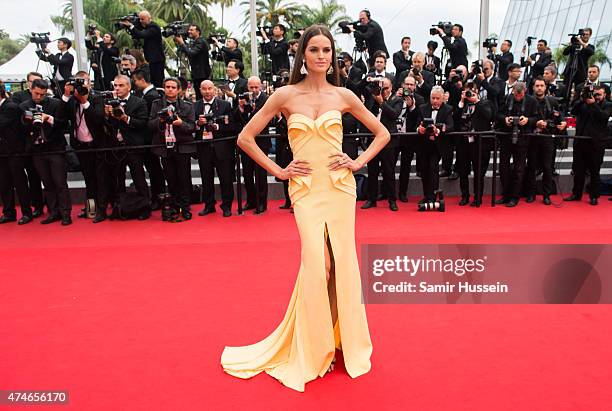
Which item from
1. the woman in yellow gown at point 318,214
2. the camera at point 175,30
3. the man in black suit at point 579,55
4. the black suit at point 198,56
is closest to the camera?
the woman in yellow gown at point 318,214

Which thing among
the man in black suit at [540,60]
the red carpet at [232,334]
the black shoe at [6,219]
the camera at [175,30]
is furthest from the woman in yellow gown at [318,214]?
the man in black suit at [540,60]

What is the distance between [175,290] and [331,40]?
2568 mm

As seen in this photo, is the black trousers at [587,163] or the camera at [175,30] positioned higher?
the camera at [175,30]

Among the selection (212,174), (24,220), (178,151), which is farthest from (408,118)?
(24,220)

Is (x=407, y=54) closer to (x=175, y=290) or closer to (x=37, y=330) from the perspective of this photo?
(x=175, y=290)

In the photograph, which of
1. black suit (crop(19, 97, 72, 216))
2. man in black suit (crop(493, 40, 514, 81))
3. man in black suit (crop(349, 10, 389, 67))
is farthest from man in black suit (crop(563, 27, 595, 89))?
black suit (crop(19, 97, 72, 216))

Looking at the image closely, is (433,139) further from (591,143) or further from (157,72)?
(157,72)

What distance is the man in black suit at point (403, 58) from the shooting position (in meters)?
10.8

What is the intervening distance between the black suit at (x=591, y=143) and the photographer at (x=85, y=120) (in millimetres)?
6438

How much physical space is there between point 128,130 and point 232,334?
4598mm

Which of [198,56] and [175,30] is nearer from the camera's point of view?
[175,30]

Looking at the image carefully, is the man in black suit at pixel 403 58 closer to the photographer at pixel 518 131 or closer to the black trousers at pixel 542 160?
Result: the photographer at pixel 518 131

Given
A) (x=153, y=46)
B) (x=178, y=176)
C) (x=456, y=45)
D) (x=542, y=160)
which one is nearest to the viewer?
(x=178, y=176)

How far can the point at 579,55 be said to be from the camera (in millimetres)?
10797
